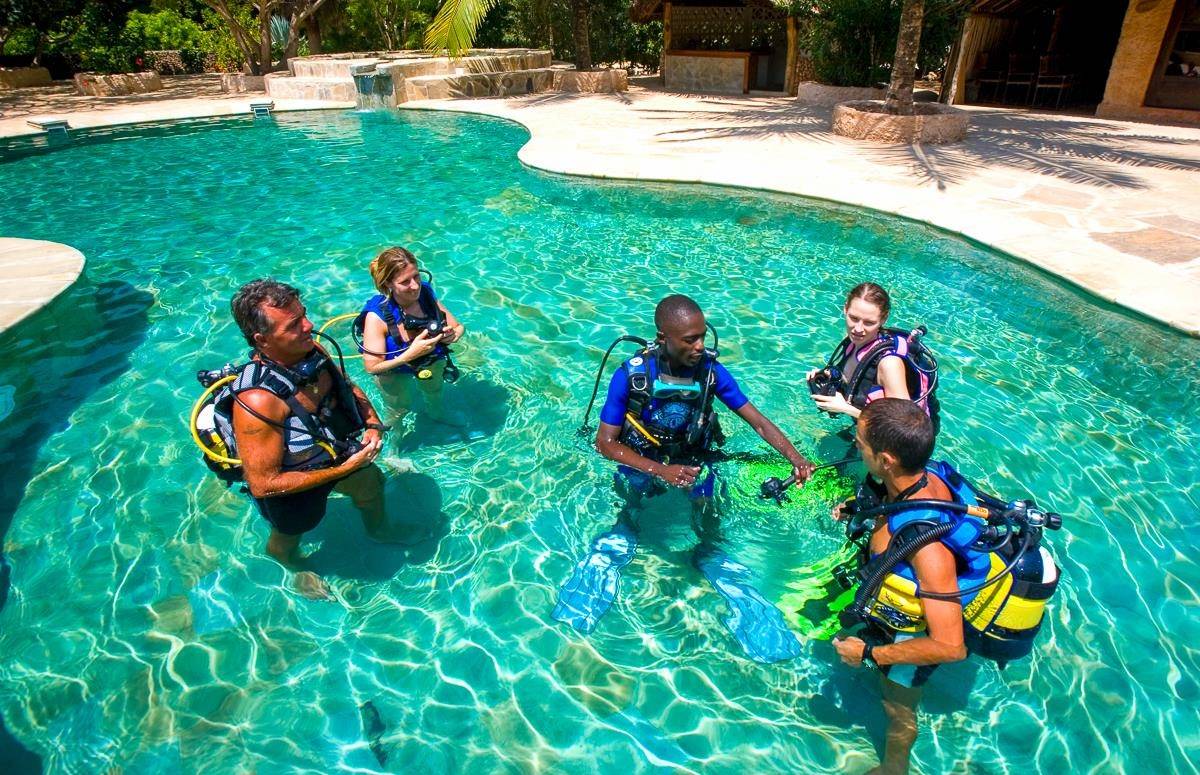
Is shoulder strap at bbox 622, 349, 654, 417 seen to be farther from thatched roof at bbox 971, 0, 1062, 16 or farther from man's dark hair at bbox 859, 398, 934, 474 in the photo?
thatched roof at bbox 971, 0, 1062, 16

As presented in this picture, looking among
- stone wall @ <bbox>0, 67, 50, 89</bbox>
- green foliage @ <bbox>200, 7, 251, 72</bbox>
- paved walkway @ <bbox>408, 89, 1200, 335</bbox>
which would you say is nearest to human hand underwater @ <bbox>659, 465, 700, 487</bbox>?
paved walkway @ <bbox>408, 89, 1200, 335</bbox>

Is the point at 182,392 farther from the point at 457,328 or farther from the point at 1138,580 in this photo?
the point at 1138,580

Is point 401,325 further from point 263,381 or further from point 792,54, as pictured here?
point 792,54

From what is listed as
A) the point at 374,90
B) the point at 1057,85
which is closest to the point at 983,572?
the point at 1057,85

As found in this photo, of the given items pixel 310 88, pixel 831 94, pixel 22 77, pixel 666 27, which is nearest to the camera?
pixel 831 94

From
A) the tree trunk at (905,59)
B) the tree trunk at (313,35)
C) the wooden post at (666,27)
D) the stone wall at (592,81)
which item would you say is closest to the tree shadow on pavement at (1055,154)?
the tree trunk at (905,59)

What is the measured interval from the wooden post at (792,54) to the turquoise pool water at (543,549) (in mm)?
13059

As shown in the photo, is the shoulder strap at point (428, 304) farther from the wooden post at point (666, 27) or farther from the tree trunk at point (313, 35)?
the tree trunk at point (313, 35)

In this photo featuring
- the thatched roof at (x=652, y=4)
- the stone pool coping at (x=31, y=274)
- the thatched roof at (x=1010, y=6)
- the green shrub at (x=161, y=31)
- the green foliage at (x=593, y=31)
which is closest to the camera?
Result: the stone pool coping at (x=31, y=274)

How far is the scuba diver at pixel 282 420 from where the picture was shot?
303 centimetres

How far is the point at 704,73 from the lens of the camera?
2155 centimetres

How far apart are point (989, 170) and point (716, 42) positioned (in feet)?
46.2

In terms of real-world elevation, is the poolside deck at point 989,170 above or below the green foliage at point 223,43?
below

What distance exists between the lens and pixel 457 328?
15.2 ft
